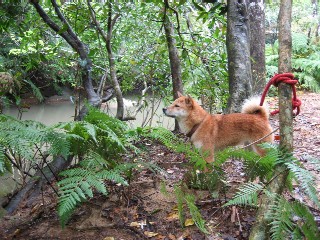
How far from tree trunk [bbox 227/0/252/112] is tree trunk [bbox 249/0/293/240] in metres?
1.71

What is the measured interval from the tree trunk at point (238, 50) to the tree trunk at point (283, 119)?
67.4 inches

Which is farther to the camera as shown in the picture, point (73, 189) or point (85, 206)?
point (85, 206)

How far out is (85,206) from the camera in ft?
9.14

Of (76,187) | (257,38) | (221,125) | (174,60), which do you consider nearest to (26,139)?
(76,187)

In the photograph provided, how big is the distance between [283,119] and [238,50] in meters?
2.06

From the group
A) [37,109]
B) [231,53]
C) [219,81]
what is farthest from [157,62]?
[37,109]

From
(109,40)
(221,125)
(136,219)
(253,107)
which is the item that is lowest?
(136,219)

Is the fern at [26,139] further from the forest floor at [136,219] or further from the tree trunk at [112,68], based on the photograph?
the tree trunk at [112,68]

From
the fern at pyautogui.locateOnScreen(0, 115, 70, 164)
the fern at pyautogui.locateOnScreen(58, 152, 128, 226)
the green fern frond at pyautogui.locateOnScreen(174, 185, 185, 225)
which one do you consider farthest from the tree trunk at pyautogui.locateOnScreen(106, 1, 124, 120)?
the green fern frond at pyautogui.locateOnScreen(174, 185, 185, 225)

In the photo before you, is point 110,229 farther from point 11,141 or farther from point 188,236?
point 11,141

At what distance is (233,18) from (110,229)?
284cm

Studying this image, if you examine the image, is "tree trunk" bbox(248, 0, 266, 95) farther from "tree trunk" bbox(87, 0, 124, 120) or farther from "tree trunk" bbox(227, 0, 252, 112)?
"tree trunk" bbox(87, 0, 124, 120)

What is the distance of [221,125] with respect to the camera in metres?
4.20

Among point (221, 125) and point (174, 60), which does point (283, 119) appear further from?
point (174, 60)
